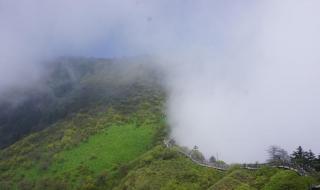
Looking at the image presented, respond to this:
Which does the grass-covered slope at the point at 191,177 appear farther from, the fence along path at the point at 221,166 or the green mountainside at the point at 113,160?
the fence along path at the point at 221,166

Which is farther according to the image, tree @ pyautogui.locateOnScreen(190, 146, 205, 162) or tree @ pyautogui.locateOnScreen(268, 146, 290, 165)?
tree @ pyautogui.locateOnScreen(190, 146, 205, 162)

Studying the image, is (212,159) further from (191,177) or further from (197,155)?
(191,177)

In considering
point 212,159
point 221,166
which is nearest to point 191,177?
point 221,166

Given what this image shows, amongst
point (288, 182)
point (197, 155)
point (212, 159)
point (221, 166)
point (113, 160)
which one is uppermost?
point (113, 160)

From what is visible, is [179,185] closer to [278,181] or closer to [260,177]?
[260,177]

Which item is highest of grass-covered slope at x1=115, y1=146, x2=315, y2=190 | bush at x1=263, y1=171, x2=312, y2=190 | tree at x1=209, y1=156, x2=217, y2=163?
tree at x1=209, y1=156, x2=217, y2=163

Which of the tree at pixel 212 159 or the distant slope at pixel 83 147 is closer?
the tree at pixel 212 159

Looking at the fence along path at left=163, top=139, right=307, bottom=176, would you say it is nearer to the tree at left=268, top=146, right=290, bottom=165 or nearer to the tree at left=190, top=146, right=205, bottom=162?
the tree at left=190, top=146, right=205, bottom=162

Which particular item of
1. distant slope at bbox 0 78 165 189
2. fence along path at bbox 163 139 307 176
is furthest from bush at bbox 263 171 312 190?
distant slope at bbox 0 78 165 189

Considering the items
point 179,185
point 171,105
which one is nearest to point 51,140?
point 171,105

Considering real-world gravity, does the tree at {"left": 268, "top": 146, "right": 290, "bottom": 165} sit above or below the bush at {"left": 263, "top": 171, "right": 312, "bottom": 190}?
above

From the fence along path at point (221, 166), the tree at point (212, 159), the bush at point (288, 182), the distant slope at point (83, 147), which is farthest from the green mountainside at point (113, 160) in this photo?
the tree at point (212, 159)

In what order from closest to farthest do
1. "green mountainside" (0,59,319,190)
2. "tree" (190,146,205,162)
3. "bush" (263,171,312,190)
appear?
"bush" (263,171,312,190) → "green mountainside" (0,59,319,190) → "tree" (190,146,205,162)
